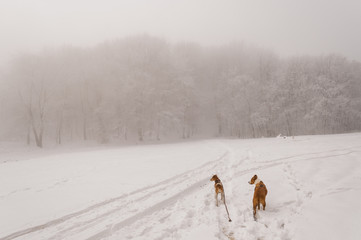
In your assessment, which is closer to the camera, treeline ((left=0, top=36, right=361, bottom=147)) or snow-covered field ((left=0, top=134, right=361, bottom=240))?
snow-covered field ((left=0, top=134, right=361, bottom=240))

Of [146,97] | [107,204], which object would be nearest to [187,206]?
[107,204]

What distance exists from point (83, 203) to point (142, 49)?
35.8 metres

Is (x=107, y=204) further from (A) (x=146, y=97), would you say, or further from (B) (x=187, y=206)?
(A) (x=146, y=97)

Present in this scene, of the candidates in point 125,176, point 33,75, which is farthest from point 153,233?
point 33,75

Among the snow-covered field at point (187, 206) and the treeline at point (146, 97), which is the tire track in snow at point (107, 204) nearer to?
the snow-covered field at point (187, 206)

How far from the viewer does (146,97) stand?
115 ft

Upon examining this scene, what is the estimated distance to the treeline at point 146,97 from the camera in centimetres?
3369

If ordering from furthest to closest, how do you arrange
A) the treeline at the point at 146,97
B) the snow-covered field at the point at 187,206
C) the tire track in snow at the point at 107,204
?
the treeline at the point at 146,97, the tire track in snow at the point at 107,204, the snow-covered field at the point at 187,206

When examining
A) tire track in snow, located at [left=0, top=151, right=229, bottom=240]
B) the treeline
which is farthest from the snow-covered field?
the treeline

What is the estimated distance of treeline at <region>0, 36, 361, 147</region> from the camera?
111 feet

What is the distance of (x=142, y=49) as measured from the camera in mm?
38375

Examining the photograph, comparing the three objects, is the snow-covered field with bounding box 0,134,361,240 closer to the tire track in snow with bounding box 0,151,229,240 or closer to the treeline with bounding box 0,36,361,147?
the tire track in snow with bounding box 0,151,229,240

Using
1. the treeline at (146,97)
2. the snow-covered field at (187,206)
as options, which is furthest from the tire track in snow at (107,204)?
the treeline at (146,97)

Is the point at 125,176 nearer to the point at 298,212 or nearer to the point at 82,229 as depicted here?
the point at 82,229
